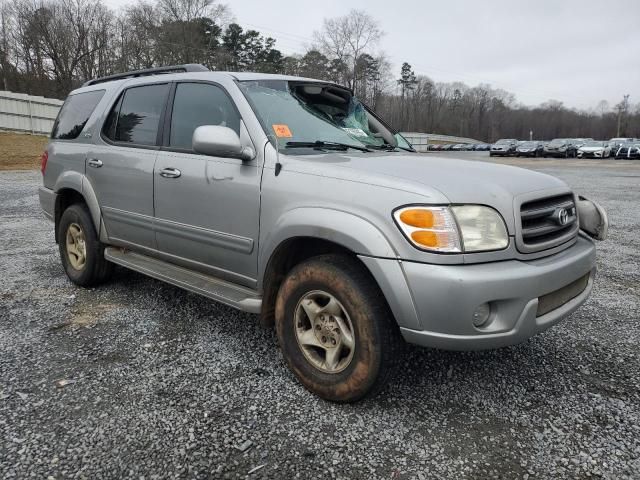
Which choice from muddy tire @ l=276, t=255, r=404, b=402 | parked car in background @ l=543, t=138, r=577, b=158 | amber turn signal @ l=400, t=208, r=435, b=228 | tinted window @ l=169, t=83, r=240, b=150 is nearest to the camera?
amber turn signal @ l=400, t=208, r=435, b=228

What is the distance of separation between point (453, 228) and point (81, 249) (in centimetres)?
365

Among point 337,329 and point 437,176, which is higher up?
point 437,176

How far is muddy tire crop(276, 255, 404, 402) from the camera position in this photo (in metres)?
2.41

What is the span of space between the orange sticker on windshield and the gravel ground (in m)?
1.45

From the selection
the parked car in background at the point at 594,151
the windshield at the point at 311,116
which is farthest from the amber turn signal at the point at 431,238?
the parked car in background at the point at 594,151

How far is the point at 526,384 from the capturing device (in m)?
2.87

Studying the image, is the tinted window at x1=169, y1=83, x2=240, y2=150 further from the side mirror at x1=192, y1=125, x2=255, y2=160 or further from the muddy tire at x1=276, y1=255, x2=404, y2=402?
the muddy tire at x1=276, y1=255, x2=404, y2=402

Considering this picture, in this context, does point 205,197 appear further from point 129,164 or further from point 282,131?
point 129,164

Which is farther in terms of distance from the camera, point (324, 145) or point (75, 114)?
point (75, 114)

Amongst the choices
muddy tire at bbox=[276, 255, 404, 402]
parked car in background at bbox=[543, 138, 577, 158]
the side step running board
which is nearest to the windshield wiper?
muddy tire at bbox=[276, 255, 404, 402]

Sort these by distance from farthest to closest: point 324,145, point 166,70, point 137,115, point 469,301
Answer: point 166,70
point 137,115
point 324,145
point 469,301

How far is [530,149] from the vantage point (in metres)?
38.9

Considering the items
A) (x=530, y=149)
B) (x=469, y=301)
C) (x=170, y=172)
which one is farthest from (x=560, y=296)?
(x=530, y=149)

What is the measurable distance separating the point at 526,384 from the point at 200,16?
56363 millimetres
